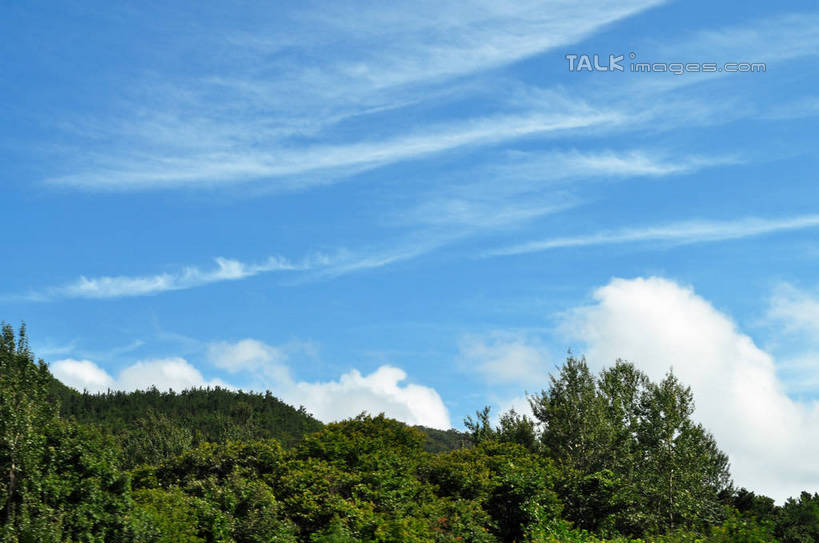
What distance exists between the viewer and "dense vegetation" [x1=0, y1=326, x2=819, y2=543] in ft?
62.4

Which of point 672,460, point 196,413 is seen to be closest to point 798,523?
point 672,460

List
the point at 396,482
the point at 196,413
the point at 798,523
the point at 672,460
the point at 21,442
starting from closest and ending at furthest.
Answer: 1. the point at 21,442
2. the point at 396,482
3. the point at 798,523
4. the point at 672,460
5. the point at 196,413

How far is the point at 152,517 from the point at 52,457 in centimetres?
330

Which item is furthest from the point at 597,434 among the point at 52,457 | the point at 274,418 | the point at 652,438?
the point at 274,418

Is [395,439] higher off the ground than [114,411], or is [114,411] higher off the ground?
[114,411]

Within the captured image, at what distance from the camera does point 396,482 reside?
2759 cm

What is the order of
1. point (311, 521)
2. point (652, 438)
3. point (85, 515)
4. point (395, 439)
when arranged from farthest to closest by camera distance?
point (652, 438) < point (395, 439) < point (311, 521) < point (85, 515)

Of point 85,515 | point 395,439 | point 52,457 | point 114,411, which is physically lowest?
point 85,515

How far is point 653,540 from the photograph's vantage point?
77.8 ft

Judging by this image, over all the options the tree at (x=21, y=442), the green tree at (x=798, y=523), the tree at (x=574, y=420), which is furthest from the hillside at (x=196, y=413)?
the tree at (x=21, y=442)

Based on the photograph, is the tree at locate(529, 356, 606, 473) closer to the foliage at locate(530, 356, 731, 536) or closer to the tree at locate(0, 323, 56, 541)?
the foliage at locate(530, 356, 731, 536)

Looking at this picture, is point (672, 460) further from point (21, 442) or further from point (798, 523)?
point (21, 442)

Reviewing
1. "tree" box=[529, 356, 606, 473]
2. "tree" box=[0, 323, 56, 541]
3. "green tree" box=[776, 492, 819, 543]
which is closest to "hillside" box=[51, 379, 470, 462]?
"tree" box=[529, 356, 606, 473]

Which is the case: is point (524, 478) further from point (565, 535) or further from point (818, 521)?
point (818, 521)
